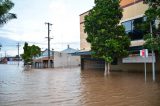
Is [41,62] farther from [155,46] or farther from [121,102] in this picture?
[121,102]

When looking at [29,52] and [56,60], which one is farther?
[29,52]

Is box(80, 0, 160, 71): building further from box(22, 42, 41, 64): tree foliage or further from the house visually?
box(22, 42, 41, 64): tree foliage

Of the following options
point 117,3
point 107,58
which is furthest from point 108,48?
point 117,3

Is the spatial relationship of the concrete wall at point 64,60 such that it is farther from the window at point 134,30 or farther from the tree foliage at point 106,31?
the tree foliage at point 106,31

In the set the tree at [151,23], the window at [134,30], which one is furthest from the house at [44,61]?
the tree at [151,23]

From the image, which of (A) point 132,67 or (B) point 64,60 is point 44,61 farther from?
(A) point 132,67

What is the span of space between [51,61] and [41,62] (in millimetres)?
6216

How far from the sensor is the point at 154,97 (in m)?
15.0

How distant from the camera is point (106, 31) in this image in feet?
104

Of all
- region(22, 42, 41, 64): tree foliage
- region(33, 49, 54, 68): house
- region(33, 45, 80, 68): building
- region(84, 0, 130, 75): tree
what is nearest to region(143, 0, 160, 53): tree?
region(84, 0, 130, 75): tree

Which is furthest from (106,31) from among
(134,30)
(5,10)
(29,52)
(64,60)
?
(29,52)

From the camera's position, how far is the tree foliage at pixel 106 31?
31.3 m

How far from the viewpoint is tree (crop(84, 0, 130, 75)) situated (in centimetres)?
3134

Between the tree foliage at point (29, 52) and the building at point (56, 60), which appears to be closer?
the building at point (56, 60)
